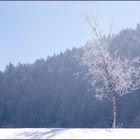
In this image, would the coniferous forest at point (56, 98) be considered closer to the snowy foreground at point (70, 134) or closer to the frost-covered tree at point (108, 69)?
the frost-covered tree at point (108, 69)

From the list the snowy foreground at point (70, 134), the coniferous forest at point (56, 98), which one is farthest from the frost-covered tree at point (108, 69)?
the coniferous forest at point (56, 98)

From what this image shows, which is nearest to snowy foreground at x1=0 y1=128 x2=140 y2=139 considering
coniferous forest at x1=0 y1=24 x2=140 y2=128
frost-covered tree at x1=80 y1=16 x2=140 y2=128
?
frost-covered tree at x1=80 y1=16 x2=140 y2=128

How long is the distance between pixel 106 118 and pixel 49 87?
41.2m

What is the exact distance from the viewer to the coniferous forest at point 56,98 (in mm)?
130250

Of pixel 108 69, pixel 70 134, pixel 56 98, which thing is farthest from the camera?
pixel 56 98

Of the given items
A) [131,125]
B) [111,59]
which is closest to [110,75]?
[111,59]

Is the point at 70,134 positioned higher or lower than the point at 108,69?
lower

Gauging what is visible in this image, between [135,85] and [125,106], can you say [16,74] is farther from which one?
[135,85]

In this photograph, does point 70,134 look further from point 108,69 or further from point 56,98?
point 56,98

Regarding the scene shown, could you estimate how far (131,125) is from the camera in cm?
12350

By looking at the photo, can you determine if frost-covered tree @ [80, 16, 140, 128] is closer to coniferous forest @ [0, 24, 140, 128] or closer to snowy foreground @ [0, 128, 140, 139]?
snowy foreground @ [0, 128, 140, 139]

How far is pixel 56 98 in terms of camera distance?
15538 centimetres

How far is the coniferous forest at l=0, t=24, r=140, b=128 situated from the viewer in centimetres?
13025

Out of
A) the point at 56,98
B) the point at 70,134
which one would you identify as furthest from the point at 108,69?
the point at 56,98
